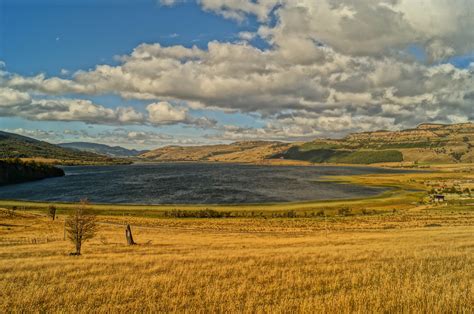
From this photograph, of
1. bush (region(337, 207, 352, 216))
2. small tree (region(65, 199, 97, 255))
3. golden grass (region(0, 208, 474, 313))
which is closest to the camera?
golden grass (region(0, 208, 474, 313))

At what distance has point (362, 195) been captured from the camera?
148375 millimetres

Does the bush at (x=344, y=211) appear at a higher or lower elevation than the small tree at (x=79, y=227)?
lower

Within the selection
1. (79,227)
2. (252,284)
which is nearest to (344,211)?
(79,227)

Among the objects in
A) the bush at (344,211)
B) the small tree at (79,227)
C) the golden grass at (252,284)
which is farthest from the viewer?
the bush at (344,211)

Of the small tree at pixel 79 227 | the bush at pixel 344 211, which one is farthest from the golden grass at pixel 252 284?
the bush at pixel 344 211

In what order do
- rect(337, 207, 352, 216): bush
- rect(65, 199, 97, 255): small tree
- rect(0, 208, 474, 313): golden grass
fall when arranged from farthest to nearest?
rect(337, 207, 352, 216): bush < rect(65, 199, 97, 255): small tree < rect(0, 208, 474, 313): golden grass

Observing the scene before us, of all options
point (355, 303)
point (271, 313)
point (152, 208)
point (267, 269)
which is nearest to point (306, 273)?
point (267, 269)

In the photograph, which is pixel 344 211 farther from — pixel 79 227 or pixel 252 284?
pixel 252 284

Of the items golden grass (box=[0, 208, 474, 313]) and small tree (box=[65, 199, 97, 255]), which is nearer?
golden grass (box=[0, 208, 474, 313])

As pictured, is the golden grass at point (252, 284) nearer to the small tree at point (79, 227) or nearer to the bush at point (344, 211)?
the small tree at point (79, 227)

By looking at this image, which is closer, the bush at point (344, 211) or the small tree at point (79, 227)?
the small tree at point (79, 227)

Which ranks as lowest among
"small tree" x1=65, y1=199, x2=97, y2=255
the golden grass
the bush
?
the bush

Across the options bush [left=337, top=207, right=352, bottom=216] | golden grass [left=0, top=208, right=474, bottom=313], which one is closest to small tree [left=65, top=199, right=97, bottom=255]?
golden grass [left=0, top=208, right=474, bottom=313]

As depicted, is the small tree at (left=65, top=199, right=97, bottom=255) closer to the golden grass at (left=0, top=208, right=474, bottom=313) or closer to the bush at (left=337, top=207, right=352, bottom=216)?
the golden grass at (left=0, top=208, right=474, bottom=313)
